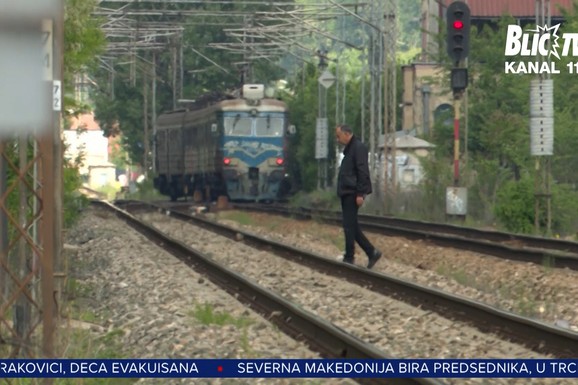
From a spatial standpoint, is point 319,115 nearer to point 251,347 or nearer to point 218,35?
point 218,35

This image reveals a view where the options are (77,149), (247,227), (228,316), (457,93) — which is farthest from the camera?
(247,227)

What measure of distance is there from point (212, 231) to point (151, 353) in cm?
1852

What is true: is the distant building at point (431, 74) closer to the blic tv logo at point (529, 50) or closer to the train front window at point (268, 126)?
the blic tv logo at point (529, 50)

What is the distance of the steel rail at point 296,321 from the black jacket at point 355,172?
6.27ft

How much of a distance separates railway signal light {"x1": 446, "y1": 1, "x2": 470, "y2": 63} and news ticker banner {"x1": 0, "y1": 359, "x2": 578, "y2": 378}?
1816cm

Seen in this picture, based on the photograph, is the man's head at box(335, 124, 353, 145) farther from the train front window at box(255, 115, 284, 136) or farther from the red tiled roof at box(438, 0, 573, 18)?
the red tiled roof at box(438, 0, 573, 18)

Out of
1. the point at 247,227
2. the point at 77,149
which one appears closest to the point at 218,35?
the point at 247,227

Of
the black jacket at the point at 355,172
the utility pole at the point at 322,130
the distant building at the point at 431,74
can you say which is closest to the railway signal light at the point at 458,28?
the black jacket at the point at 355,172

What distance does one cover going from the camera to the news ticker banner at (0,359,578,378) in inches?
380

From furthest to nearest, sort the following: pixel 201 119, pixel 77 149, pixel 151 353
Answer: pixel 201 119 → pixel 77 149 → pixel 151 353

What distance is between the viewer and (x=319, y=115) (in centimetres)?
4931

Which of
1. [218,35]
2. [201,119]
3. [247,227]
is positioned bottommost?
[247,227]

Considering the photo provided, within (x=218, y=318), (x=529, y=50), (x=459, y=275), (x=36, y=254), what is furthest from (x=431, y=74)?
(x=36, y=254)

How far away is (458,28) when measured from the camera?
28281 mm
